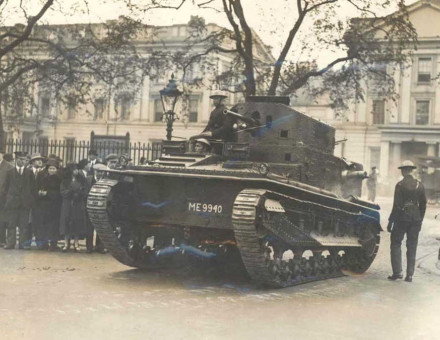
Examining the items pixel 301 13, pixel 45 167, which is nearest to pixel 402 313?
pixel 45 167

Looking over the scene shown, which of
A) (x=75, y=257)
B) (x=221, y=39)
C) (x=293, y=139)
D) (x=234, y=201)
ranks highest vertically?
(x=221, y=39)

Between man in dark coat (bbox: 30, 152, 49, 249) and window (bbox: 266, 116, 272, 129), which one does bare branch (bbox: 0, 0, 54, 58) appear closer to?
man in dark coat (bbox: 30, 152, 49, 249)

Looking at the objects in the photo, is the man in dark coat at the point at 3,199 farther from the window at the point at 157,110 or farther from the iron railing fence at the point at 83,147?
the window at the point at 157,110

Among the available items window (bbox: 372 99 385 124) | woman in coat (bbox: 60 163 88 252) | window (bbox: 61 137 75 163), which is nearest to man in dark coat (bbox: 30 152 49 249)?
woman in coat (bbox: 60 163 88 252)

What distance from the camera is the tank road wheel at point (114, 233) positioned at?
383 inches

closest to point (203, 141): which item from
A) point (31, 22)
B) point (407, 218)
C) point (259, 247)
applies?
point (259, 247)

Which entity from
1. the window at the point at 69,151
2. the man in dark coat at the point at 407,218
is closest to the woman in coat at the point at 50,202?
the window at the point at 69,151

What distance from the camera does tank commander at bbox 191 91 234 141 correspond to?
11.1m

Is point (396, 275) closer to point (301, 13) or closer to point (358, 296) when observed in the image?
point (358, 296)

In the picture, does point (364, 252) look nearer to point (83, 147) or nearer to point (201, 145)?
point (201, 145)

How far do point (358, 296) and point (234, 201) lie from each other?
7.24 ft

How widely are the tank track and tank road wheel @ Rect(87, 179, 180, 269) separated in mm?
2112

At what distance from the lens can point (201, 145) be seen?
10.7m

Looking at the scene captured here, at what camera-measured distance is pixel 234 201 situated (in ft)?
29.9
